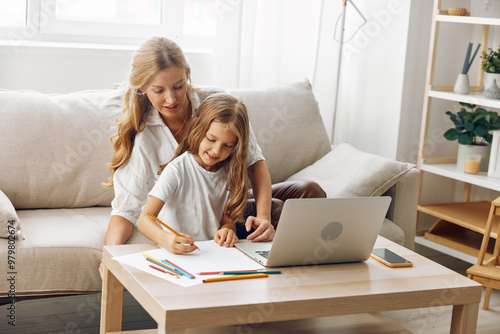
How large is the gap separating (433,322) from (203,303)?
54.1 inches

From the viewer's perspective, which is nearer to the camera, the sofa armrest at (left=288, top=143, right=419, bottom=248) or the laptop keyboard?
the laptop keyboard

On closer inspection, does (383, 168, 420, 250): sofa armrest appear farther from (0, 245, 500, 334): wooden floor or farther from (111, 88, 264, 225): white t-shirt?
(111, 88, 264, 225): white t-shirt

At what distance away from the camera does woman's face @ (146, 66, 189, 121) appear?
6.29ft

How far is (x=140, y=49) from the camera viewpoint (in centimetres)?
196

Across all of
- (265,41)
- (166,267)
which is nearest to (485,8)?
(265,41)

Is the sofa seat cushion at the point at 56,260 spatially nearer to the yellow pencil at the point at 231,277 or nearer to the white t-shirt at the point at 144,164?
the white t-shirt at the point at 144,164

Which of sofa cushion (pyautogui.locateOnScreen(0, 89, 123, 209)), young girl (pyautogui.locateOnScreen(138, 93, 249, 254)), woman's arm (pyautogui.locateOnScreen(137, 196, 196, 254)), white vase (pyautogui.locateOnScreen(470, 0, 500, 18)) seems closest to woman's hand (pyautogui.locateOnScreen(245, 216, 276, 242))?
young girl (pyautogui.locateOnScreen(138, 93, 249, 254))

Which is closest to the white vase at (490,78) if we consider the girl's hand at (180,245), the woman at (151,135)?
the woman at (151,135)

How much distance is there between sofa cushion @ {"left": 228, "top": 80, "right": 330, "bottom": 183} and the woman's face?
682 mm

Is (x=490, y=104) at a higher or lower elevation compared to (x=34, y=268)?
higher

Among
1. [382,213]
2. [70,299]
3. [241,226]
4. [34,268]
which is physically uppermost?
[382,213]

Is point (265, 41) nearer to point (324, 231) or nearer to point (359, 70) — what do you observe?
point (359, 70)

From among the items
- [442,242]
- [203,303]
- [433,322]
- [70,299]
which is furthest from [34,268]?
[442,242]

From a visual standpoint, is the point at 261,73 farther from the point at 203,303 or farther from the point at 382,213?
the point at 203,303
